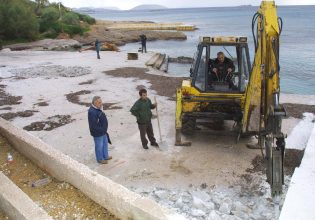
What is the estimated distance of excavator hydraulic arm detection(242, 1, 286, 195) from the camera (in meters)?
6.52

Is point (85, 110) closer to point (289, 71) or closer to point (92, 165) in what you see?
point (92, 165)

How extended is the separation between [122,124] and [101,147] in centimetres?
313

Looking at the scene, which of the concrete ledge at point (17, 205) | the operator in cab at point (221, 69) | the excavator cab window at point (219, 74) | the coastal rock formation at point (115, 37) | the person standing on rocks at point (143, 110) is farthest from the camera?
the coastal rock formation at point (115, 37)

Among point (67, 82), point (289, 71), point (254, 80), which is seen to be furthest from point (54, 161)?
point (289, 71)

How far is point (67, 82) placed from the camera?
1853 centimetres

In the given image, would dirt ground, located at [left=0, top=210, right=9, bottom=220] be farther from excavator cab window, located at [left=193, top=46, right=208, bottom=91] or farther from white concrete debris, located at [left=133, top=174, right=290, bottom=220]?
excavator cab window, located at [left=193, top=46, right=208, bottom=91]

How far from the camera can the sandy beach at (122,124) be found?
320 inches

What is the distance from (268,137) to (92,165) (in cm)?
410

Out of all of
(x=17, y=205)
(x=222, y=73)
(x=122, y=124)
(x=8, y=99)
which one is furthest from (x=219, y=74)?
(x=8, y=99)

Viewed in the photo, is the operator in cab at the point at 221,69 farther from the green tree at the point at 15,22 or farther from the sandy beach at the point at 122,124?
the green tree at the point at 15,22

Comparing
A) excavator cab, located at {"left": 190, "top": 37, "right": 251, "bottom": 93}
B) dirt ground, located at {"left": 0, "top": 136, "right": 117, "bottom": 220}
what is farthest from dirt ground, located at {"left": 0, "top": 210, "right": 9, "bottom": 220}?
excavator cab, located at {"left": 190, "top": 37, "right": 251, "bottom": 93}

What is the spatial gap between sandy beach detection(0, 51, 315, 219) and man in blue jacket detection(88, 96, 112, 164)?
12.5 inches

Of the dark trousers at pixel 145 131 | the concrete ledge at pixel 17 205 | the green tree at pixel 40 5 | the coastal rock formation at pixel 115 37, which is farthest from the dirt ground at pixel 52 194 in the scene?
the green tree at pixel 40 5

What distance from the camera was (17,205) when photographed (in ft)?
17.9
